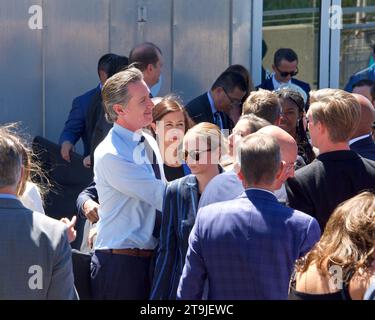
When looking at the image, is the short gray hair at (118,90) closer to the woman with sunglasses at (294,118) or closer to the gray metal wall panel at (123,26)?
the woman with sunglasses at (294,118)

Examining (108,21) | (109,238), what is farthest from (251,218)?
(108,21)

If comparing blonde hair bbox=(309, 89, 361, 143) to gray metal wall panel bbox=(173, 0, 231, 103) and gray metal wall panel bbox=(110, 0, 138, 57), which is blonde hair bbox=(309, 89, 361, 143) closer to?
gray metal wall panel bbox=(110, 0, 138, 57)

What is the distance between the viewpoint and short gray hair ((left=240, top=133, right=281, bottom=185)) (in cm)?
351

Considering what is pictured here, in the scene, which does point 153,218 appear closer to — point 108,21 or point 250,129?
point 250,129

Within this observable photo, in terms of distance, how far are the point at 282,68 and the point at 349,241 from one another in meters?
5.11

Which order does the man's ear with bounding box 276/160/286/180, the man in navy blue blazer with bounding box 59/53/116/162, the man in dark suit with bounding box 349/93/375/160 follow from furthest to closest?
the man in navy blue blazer with bounding box 59/53/116/162, the man in dark suit with bounding box 349/93/375/160, the man's ear with bounding box 276/160/286/180

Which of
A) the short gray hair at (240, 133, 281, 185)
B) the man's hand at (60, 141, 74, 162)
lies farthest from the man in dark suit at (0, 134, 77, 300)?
the man's hand at (60, 141, 74, 162)

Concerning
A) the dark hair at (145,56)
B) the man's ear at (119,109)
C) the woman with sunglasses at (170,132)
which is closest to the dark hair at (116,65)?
the dark hair at (145,56)

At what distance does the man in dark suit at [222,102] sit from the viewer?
6719mm

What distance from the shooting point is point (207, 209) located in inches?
140

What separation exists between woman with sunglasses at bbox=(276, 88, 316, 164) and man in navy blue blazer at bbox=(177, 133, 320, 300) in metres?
2.25

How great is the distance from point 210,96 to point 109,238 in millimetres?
2683

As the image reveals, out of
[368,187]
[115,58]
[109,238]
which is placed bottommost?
[109,238]

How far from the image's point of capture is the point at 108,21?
24.3 ft
